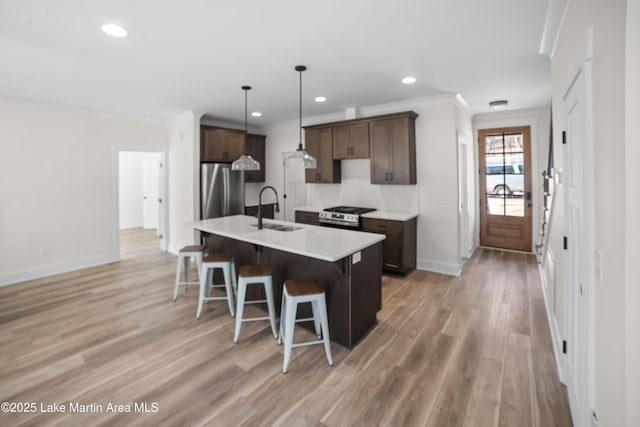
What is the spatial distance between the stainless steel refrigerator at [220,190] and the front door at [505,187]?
488 cm

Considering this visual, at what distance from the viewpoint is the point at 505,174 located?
5.71 metres

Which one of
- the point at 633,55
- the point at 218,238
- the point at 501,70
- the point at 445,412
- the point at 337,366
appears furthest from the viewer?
the point at 218,238

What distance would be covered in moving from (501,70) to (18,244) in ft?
22.9

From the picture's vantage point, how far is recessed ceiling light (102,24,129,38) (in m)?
2.37

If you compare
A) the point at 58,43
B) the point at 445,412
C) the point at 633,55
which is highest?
the point at 58,43

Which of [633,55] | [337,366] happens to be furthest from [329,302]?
[633,55]

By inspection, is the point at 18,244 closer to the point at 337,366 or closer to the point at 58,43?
the point at 58,43

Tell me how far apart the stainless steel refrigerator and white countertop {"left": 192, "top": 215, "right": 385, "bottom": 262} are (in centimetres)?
183

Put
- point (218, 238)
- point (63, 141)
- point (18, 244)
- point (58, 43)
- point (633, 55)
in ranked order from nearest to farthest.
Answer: point (633, 55) → point (58, 43) → point (218, 238) → point (18, 244) → point (63, 141)

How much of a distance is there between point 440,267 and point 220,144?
451cm

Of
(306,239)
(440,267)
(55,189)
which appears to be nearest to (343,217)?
(440,267)

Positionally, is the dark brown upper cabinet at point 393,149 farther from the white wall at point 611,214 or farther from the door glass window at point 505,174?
the white wall at point 611,214

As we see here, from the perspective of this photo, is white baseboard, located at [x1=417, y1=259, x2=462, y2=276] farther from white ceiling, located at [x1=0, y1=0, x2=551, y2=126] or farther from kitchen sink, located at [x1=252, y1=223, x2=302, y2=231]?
white ceiling, located at [x1=0, y1=0, x2=551, y2=126]

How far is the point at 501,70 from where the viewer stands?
137 inches
